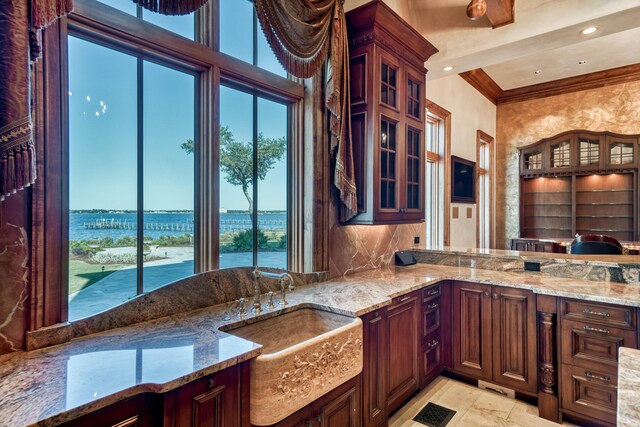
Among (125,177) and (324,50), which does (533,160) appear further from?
(125,177)

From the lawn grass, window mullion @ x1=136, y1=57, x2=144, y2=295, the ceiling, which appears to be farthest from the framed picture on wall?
the lawn grass

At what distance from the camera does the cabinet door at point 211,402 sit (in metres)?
1.28

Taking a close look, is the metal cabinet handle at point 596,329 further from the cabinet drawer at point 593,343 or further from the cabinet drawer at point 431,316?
the cabinet drawer at point 431,316

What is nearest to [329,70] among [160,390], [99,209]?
[99,209]

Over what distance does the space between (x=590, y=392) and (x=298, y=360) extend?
7.34 ft

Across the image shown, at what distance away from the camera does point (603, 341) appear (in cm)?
238

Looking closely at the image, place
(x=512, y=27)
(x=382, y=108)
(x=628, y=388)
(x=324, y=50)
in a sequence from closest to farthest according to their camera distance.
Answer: (x=628, y=388) < (x=324, y=50) < (x=382, y=108) < (x=512, y=27)

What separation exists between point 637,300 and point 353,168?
215 centimetres

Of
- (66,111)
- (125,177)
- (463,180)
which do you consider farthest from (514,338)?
(463,180)

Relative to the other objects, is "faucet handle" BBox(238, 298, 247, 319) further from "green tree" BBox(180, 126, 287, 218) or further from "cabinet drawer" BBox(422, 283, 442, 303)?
"cabinet drawer" BBox(422, 283, 442, 303)

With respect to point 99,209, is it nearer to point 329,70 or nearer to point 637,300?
point 329,70

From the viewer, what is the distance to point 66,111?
5.22 feet

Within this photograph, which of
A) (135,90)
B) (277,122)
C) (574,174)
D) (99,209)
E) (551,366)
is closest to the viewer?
(99,209)

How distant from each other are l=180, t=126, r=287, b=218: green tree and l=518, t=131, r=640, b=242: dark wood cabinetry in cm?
669
